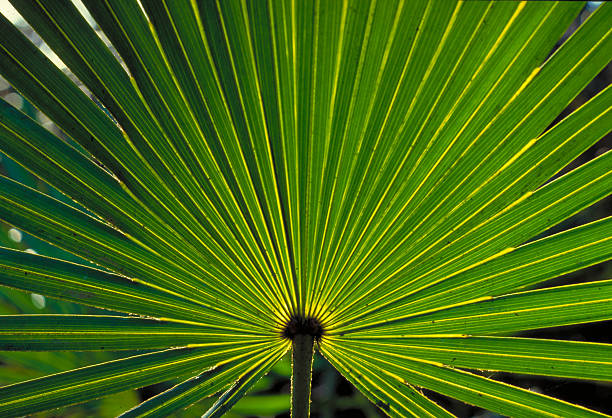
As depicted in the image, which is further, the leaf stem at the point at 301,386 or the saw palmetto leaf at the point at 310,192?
the leaf stem at the point at 301,386

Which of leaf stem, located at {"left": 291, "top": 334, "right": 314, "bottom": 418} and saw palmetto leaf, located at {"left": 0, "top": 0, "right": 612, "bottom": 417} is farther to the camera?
leaf stem, located at {"left": 291, "top": 334, "right": 314, "bottom": 418}

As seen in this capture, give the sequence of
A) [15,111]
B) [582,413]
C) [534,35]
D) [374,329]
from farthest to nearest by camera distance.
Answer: [374,329], [582,413], [15,111], [534,35]

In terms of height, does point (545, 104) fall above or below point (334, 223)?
above

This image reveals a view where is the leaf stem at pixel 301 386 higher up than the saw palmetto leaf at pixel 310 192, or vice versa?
the saw palmetto leaf at pixel 310 192

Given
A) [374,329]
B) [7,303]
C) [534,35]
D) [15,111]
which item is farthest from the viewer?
[7,303]

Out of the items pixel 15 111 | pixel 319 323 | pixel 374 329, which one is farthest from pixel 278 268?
pixel 15 111

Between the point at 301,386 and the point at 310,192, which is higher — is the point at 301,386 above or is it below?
below

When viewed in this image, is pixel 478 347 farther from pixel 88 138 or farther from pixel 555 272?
pixel 88 138

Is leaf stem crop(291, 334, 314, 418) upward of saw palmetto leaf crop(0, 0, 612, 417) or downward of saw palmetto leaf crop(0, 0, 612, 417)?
downward
